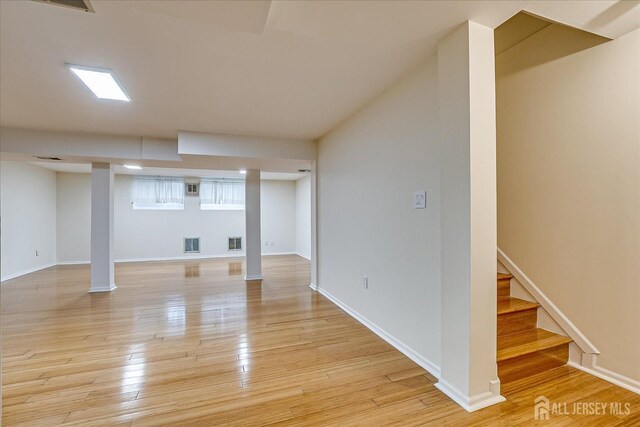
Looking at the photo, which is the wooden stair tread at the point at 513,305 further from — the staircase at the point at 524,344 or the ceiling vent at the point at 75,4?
the ceiling vent at the point at 75,4

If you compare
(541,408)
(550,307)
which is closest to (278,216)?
(550,307)

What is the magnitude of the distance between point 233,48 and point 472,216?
1.89 m

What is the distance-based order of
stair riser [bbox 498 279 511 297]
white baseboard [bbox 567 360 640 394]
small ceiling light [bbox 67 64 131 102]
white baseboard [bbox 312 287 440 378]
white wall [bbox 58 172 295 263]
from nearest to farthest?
1. white baseboard [bbox 567 360 640 394]
2. white baseboard [bbox 312 287 440 378]
3. small ceiling light [bbox 67 64 131 102]
4. stair riser [bbox 498 279 511 297]
5. white wall [bbox 58 172 295 263]

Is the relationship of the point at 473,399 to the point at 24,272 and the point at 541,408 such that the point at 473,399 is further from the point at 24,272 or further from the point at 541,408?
the point at 24,272

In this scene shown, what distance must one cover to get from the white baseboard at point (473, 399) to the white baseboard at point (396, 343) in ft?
0.71

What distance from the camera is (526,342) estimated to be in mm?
2109

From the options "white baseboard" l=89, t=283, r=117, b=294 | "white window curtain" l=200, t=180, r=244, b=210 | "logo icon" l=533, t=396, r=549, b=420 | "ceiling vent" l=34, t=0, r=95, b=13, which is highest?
"ceiling vent" l=34, t=0, r=95, b=13

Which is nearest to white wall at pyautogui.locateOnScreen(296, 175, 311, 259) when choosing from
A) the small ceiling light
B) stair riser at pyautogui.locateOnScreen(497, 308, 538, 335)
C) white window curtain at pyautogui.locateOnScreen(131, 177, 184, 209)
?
white window curtain at pyautogui.locateOnScreen(131, 177, 184, 209)

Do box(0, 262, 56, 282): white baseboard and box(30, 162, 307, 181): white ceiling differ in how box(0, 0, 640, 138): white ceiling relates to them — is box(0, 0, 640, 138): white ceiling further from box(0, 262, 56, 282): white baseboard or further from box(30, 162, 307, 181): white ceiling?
box(0, 262, 56, 282): white baseboard

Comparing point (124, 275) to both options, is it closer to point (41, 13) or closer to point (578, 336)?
A: point (41, 13)

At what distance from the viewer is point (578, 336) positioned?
6.73 ft

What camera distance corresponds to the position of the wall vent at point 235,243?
7.98 m

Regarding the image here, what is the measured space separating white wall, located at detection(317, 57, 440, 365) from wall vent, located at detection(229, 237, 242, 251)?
502 centimetres

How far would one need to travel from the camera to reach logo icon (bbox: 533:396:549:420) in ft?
5.27
